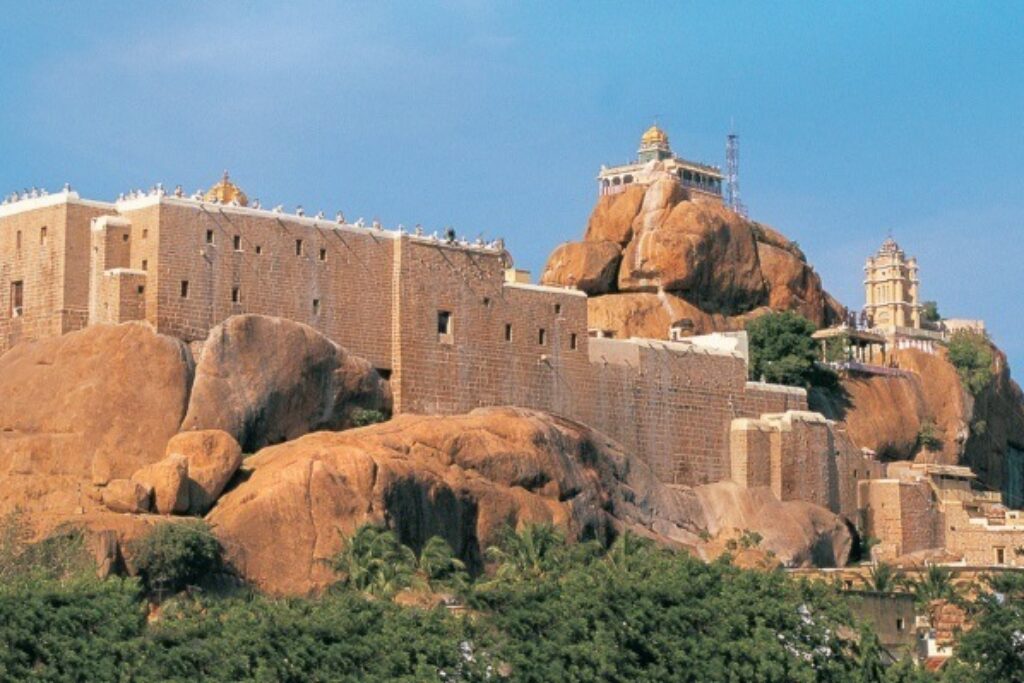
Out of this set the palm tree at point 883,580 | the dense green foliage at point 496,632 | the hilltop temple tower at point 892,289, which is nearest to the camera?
the dense green foliage at point 496,632

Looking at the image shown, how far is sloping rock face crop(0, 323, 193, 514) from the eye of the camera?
258 feet

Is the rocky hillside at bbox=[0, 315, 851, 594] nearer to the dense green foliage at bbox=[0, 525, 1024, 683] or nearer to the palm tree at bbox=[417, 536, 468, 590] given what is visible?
the palm tree at bbox=[417, 536, 468, 590]

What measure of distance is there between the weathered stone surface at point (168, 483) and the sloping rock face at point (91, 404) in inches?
67.4

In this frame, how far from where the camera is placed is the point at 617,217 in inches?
4363

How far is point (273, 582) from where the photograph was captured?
76125 millimetres

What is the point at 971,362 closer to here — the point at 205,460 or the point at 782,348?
the point at 782,348

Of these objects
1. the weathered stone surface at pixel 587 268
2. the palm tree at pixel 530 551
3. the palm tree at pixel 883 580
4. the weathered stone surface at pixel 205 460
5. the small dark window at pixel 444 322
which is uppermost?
the weathered stone surface at pixel 587 268

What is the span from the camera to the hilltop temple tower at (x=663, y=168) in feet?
386

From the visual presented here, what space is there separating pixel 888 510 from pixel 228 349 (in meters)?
31.5

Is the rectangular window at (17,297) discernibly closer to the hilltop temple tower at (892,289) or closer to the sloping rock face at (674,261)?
the sloping rock face at (674,261)

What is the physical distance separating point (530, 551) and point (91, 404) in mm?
13676

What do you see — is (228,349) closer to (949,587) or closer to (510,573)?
(510,573)

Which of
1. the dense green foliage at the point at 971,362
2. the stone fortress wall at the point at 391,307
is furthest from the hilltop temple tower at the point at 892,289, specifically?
the stone fortress wall at the point at 391,307

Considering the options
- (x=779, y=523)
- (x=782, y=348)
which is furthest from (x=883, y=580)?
(x=782, y=348)
